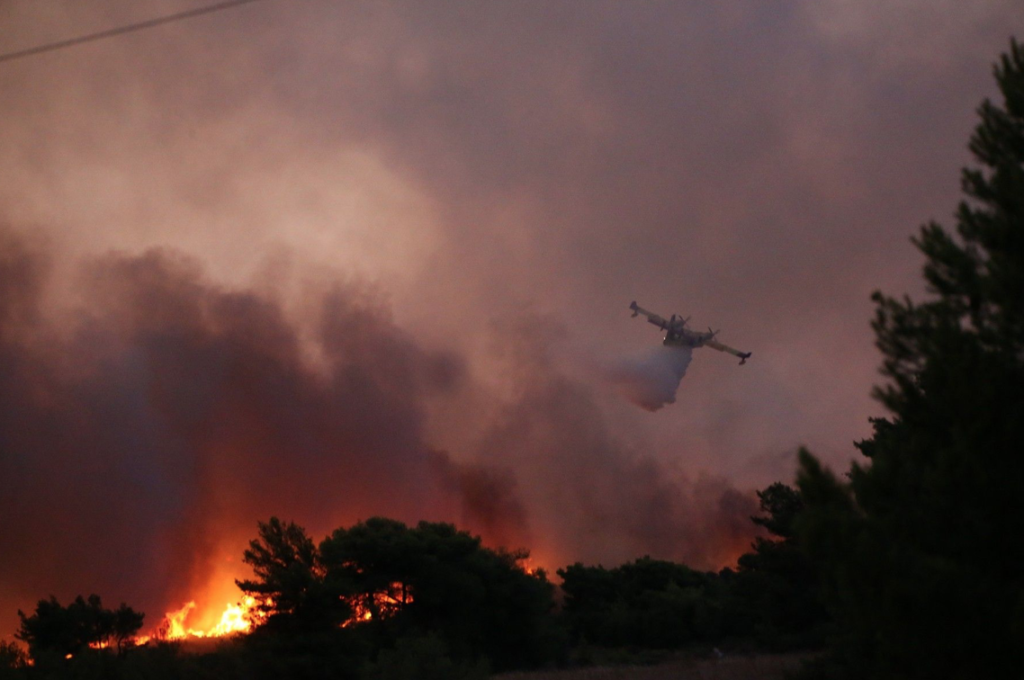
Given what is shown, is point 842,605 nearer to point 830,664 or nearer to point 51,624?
point 830,664

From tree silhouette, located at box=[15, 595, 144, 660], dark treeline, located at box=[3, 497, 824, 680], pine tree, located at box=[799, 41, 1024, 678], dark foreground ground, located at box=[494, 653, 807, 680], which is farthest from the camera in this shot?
tree silhouette, located at box=[15, 595, 144, 660]

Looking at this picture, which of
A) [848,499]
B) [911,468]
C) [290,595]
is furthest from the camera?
[290,595]

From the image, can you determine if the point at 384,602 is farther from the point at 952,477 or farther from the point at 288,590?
the point at 952,477

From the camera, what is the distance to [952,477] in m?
11.0

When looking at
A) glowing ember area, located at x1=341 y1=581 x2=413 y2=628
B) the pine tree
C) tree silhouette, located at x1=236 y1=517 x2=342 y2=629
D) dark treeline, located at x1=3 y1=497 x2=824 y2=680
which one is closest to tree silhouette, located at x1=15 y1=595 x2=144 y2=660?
dark treeline, located at x1=3 y1=497 x2=824 y2=680

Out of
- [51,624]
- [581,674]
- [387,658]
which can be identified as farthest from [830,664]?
[51,624]

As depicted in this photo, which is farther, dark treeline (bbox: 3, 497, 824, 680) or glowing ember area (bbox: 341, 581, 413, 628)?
glowing ember area (bbox: 341, 581, 413, 628)

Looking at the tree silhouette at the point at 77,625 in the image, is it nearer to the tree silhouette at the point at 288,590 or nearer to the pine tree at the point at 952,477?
the tree silhouette at the point at 288,590

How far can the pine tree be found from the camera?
33.5 ft

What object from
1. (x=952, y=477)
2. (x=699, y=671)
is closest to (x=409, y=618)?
(x=699, y=671)

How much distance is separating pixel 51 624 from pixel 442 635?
2037 cm

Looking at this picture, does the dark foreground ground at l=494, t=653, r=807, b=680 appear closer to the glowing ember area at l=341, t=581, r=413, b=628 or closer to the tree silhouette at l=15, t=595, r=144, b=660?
the glowing ember area at l=341, t=581, r=413, b=628

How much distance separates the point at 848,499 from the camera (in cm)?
1108

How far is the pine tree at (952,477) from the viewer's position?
10.2 metres
